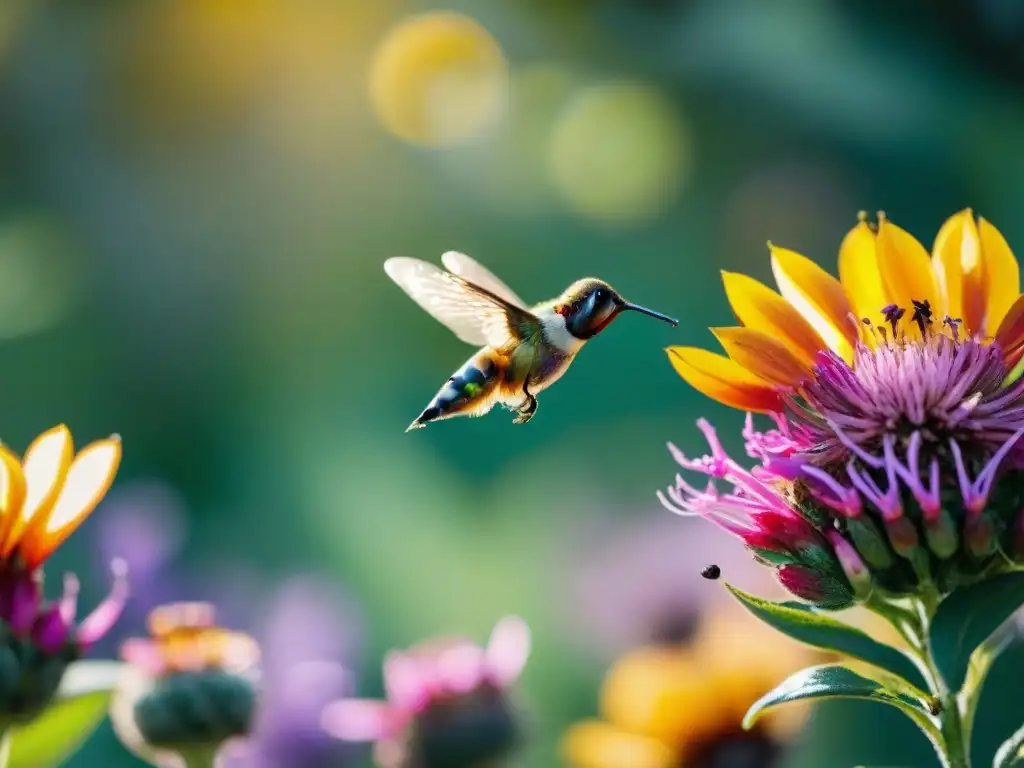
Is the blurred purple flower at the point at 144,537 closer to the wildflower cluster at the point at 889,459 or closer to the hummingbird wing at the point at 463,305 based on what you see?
the hummingbird wing at the point at 463,305

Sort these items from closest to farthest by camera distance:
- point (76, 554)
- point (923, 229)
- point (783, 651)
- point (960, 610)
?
point (960, 610), point (783, 651), point (76, 554), point (923, 229)

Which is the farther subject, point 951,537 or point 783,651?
point 783,651

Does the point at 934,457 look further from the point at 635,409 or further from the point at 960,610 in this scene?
the point at 635,409

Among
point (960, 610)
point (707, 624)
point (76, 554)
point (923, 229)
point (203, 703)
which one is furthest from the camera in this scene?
point (923, 229)

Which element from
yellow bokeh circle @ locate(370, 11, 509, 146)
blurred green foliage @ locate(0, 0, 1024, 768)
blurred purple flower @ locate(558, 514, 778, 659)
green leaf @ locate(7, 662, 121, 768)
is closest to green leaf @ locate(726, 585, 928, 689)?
green leaf @ locate(7, 662, 121, 768)

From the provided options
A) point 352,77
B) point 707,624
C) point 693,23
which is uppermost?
point 693,23

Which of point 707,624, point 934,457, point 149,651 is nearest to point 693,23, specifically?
point 707,624

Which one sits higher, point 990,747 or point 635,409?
point 635,409
